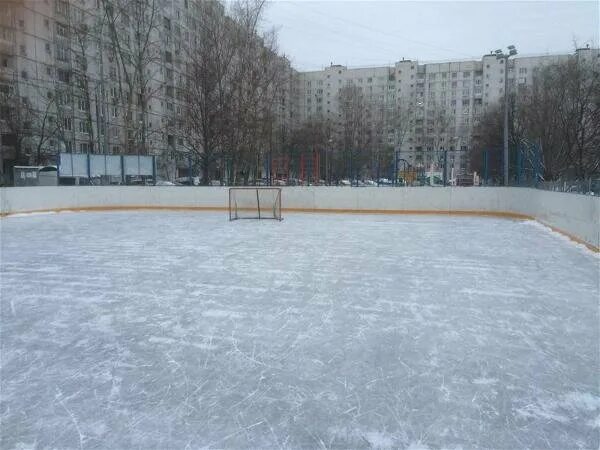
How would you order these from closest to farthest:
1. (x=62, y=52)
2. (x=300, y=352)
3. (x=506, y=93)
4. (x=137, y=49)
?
(x=300, y=352) < (x=506, y=93) < (x=137, y=49) < (x=62, y=52)

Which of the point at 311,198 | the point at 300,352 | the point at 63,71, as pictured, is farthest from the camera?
the point at 63,71

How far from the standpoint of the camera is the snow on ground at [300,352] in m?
2.26

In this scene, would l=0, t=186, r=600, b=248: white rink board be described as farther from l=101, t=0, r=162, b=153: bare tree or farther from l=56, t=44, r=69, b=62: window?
l=56, t=44, r=69, b=62: window

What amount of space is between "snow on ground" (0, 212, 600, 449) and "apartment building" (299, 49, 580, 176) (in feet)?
157

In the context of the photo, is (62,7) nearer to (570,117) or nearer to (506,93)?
(506,93)

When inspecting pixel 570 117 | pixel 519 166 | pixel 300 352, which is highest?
pixel 570 117

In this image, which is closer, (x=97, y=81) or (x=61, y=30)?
(x=97, y=81)

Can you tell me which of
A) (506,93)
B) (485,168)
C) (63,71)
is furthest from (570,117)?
(63,71)

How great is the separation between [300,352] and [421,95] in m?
72.3

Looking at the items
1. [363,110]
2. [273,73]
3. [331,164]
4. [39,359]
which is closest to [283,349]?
[39,359]

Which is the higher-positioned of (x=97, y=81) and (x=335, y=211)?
(x=97, y=81)

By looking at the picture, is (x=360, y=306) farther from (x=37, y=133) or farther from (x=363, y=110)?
(x=363, y=110)

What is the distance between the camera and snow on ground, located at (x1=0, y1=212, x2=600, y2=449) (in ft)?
7.42

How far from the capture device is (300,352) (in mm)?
3203
